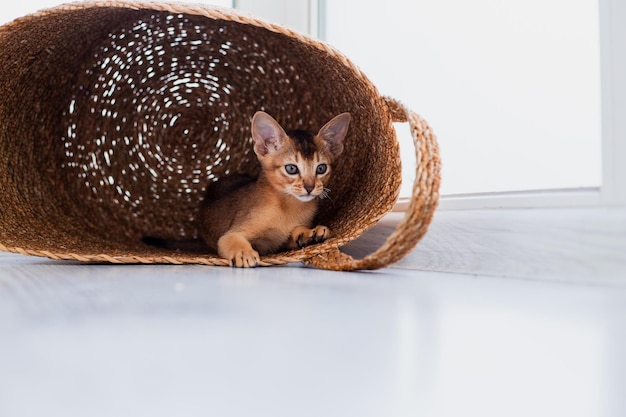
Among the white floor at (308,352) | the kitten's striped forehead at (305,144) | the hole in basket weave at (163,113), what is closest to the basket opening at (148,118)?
the hole in basket weave at (163,113)

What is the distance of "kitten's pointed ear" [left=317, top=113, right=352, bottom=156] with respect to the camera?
140 cm

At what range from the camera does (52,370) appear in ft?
1.49

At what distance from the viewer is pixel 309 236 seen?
1368mm

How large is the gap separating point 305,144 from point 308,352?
0.98 meters

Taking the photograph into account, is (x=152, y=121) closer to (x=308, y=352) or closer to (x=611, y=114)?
(x=611, y=114)

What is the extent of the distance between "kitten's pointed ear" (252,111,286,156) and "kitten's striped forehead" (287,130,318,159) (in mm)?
37

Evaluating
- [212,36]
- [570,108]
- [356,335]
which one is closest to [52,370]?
[356,335]

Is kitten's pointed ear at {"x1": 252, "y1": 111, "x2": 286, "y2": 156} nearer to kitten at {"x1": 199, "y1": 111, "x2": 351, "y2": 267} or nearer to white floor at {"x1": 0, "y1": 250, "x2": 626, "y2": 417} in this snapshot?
kitten at {"x1": 199, "y1": 111, "x2": 351, "y2": 267}

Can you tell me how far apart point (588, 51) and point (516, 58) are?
0.60 ft

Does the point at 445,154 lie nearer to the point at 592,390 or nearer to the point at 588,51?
the point at 588,51

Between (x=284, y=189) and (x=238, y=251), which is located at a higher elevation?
(x=284, y=189)

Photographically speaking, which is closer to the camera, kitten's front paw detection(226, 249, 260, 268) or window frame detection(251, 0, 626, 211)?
window frame detection(251, 0, 626, 211)

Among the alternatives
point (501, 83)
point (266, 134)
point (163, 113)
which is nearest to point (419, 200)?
point (501, 83)

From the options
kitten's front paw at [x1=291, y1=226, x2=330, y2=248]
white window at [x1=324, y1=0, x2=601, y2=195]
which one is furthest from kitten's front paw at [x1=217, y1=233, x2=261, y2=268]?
white window at [x1=324, y1=0, x2=601, y2=195]
